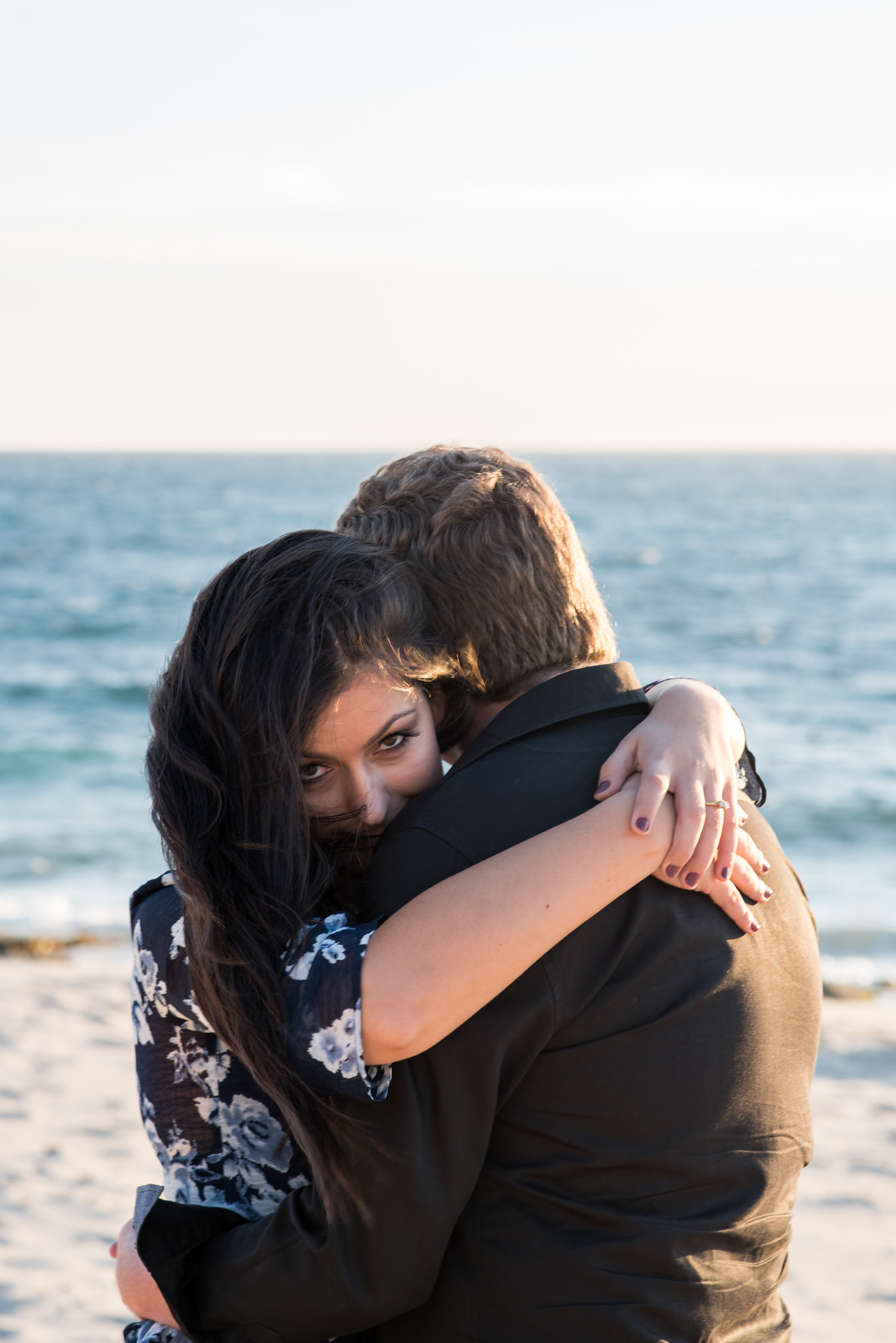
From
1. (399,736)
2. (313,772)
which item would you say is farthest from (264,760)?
(399,736)

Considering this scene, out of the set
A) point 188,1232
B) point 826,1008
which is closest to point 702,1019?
point 188,1232

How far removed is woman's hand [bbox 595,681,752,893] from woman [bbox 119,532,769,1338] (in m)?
0.03

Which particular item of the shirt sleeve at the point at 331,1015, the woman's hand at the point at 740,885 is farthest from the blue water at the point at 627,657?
the shirt sleeve at the point at 331,1015

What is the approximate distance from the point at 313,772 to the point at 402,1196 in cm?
67

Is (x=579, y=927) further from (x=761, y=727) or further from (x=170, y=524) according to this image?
(x=170, y=524)

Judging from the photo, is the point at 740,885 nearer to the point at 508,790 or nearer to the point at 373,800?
the point at 508,790

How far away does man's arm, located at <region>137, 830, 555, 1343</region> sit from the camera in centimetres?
146

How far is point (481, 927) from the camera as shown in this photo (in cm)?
144

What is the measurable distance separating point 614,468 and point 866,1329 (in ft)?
414

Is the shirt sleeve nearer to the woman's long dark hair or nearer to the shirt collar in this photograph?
the woman's long dark hair

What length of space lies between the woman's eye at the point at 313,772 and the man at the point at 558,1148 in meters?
0.27

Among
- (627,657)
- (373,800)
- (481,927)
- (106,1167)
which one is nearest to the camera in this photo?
(481,927)

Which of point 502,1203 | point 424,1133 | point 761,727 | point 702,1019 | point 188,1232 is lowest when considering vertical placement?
point 761,727

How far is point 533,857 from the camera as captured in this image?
1508mm
